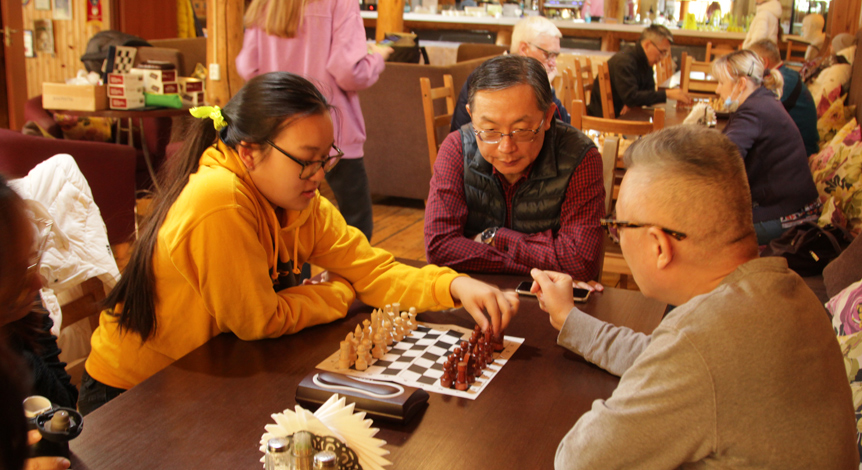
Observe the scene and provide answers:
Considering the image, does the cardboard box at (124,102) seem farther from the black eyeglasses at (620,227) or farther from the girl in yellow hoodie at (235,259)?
the black eyeglasses at (620,227)

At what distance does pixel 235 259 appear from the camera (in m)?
1.42

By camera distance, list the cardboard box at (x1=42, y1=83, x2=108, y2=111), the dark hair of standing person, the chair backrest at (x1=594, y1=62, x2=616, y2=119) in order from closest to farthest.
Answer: the dark hair of standing person < the cardboard box at (x1=42, y1=83, x2=108, y2=111) < the chair backrest at (x1=594, y1=62, x2=616, y2=119)

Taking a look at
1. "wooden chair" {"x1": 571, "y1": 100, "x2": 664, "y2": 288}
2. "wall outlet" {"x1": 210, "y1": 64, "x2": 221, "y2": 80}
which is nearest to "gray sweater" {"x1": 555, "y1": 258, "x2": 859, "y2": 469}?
"wooden chair" {"x1": 571, "y1": 100, "x2": 664, "y2": 288}

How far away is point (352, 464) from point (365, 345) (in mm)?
424

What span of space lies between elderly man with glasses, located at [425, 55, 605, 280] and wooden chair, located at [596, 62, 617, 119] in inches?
156

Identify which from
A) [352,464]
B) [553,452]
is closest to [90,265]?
[352,464]

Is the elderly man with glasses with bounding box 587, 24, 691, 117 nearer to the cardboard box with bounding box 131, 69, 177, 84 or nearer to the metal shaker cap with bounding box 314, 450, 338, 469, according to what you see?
the cardboard box with bounding box 131, 69, 177, 84

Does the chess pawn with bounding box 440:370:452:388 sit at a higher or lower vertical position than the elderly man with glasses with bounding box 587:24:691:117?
lower

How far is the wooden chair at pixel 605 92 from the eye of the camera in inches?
230

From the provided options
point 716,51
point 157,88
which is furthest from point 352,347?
point 716,51

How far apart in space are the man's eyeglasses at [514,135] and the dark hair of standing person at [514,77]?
2.9 inches

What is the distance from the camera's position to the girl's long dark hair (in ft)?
4.81

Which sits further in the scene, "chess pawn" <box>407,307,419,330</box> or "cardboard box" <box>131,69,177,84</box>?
"cardboard box" <box>131,69,177,84</box>

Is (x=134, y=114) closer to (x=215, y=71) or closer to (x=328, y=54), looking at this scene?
(x=215, y=71)
